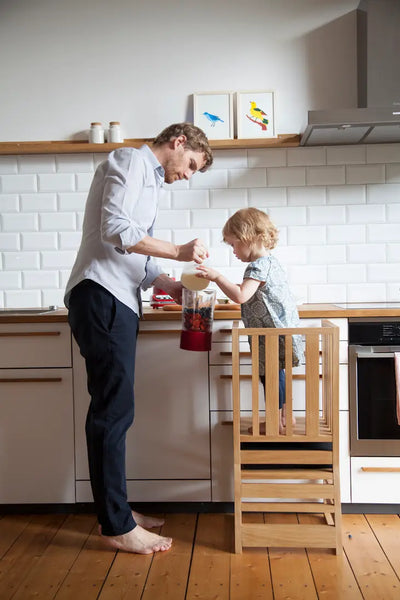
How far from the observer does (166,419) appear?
2.58m

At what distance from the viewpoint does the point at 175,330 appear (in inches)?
102

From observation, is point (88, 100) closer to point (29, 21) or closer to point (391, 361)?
point (29, 21)

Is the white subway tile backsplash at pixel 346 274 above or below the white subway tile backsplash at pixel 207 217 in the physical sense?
below

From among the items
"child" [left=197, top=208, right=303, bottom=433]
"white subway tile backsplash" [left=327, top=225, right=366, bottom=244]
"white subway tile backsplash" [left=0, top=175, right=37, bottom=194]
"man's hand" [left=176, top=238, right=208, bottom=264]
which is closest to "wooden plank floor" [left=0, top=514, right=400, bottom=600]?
"child" [left=197, top=208, right=303, bottom=433]

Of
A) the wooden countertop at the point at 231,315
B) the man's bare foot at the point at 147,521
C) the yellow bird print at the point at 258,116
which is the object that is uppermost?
the yellow bird print at the point at 258,116

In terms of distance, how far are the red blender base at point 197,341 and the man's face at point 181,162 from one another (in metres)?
0.58

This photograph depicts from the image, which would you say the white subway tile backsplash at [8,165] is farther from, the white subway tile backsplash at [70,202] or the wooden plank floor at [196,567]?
the wooden plank floor at [196,567]

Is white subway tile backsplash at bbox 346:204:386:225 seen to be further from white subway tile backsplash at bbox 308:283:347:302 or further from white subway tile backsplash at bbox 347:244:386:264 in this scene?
white subway tile backsplash at bbox 308:283:347:302

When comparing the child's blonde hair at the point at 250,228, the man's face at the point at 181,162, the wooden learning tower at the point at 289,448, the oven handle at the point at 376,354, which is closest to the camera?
the wooden learning tower at the point at 289,448

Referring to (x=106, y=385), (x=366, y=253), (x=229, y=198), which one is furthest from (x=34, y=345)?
(x=366, y=253)

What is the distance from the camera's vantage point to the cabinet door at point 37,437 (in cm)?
258

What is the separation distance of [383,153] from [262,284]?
1300mm

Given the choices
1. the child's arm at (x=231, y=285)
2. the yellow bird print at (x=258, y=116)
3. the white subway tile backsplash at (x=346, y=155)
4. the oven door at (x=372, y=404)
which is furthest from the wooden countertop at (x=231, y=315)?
the yellow bird print at (x=258, y=116)

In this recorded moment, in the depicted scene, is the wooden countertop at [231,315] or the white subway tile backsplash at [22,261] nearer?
the wooden countertop at [231,315]
